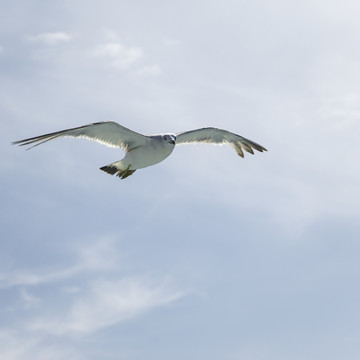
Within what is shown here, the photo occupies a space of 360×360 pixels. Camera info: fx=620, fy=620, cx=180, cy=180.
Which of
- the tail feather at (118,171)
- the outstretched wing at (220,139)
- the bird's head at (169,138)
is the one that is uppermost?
the outstretched wing at (220,139)

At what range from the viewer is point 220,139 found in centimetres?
3888

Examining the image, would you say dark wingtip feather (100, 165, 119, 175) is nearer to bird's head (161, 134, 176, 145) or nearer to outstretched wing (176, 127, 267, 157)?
bird's head (161, 134, 176, 145)

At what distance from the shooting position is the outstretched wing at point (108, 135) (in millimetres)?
30781

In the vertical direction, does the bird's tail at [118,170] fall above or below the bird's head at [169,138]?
above

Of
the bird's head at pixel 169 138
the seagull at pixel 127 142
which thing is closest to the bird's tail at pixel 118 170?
the seagull at pixel 127 142

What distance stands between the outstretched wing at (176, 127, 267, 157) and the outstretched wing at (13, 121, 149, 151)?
15.6 ft

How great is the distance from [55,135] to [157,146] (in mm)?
5382

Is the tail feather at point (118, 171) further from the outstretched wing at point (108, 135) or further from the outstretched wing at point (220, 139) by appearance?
the outstretched wing at point (220, 139)

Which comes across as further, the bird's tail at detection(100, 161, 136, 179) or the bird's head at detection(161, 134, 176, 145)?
the bird's tail at detection(100, 161, 136, 179)

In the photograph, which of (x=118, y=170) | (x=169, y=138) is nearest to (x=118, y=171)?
(x=118, y=170)

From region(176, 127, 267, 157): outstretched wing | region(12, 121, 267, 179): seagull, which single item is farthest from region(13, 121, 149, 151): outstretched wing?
region(176, 127, 267, 157): outstretched wing

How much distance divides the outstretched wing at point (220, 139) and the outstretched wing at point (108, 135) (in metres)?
4.74

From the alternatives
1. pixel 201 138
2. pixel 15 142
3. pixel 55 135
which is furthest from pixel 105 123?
pixel 201 138

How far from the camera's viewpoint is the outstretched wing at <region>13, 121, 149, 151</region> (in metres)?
30.8
